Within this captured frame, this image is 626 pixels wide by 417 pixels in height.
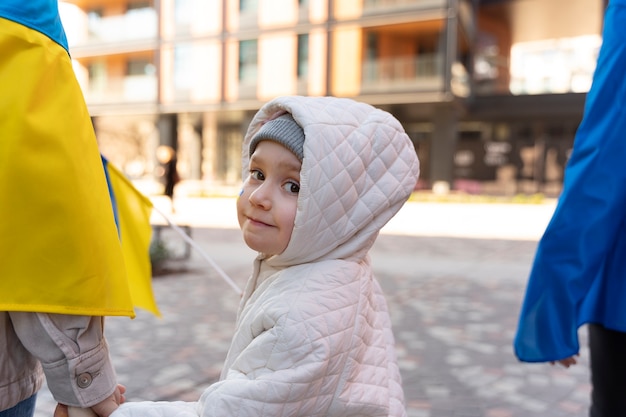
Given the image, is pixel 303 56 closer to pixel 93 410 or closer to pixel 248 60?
pixel 248 60

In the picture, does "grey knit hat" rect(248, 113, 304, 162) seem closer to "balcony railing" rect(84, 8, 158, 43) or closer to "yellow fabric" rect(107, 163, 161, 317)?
"yellow fabric" rect(107, 163, 161, 317)

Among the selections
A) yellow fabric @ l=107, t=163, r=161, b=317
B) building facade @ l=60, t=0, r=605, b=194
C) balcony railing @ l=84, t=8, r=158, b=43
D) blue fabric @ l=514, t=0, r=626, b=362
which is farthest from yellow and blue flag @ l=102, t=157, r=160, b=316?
balcony railing @ l=84, t=8, r=158, b=43

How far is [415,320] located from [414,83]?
792 inches

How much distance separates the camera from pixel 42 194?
116cm

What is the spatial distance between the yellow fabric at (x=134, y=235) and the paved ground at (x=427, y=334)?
5.35 ft

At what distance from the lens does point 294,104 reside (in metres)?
1.38

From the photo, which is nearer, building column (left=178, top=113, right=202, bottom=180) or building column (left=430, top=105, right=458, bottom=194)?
building column (left=430, top=105, right=458, bottom=194)

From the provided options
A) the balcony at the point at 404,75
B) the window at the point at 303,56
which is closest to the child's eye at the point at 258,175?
the balcony at the point at 404,75

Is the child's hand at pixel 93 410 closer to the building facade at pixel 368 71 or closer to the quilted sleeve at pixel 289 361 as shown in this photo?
the quilted sleeve at pixel 289 361

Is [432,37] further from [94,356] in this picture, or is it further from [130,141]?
[94,356]

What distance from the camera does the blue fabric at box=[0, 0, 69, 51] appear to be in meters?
1.18

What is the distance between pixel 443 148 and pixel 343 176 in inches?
1010

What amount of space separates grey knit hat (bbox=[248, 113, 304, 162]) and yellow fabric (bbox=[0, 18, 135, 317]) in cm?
42

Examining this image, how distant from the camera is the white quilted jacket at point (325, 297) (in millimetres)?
1205
